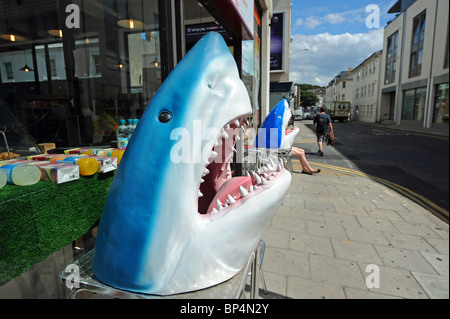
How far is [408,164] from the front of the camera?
579 cm

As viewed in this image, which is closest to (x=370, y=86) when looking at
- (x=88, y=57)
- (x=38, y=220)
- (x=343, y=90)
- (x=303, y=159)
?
(x=303, y=159)

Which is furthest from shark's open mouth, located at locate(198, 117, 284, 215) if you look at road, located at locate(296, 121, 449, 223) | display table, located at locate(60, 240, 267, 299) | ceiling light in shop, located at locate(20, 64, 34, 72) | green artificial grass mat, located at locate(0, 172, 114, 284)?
ceiling light in shop, located at locate(20, 64, 34, 72)

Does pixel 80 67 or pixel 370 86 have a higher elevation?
pixel 370 86

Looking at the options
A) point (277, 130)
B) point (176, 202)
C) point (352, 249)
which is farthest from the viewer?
point (277, 130)

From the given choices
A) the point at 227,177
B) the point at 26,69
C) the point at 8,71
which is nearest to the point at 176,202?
the point at 227,177

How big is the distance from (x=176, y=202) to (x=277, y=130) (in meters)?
4.21

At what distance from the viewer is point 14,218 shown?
1384 millimetres

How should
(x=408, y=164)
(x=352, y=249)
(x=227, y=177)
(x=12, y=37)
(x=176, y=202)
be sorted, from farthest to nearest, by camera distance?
(x=408, y=164) < (x=12, y=37) < (x=352, y=249) < (x=227, y=177) < (x=176, y=202)

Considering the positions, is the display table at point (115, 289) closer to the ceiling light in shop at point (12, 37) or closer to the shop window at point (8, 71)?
the shop window at point (8, 71)

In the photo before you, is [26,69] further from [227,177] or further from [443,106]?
[443,106]

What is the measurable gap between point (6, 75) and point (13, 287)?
4695 mm

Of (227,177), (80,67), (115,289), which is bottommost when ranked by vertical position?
(115,289)

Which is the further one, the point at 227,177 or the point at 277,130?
the point at 277,130
